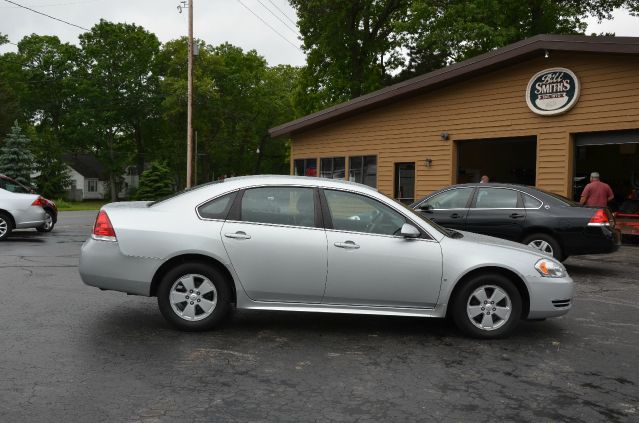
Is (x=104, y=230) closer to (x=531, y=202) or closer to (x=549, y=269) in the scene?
(x=549, y=269)

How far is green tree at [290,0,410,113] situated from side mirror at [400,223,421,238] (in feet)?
109

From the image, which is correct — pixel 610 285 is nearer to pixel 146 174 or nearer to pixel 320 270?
pixel 320 270

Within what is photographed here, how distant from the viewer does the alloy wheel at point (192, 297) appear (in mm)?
5852

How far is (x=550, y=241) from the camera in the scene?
10.5 meters

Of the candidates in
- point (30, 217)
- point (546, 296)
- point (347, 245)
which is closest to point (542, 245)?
point (546, 296)

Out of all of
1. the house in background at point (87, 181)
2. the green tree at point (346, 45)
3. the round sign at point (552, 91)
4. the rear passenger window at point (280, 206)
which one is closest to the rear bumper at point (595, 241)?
the rear passenger window at point (280, 206)

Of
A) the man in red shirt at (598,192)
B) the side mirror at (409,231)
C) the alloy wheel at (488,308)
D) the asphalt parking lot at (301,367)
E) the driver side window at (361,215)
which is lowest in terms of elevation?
the asphalt parking lot at (301,367)

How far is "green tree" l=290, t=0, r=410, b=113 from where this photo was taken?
38219 mm

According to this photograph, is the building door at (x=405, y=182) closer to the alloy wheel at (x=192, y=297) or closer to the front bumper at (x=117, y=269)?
the alloy wheel at (x=192, y=297)

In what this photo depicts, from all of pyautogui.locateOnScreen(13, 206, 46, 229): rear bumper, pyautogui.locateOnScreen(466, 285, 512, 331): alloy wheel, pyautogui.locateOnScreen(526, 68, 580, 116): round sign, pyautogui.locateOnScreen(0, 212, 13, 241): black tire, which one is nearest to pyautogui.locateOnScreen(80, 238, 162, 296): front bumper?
pyautogui.locateOnScreen(466, 285, 512, 331): alloy wheel

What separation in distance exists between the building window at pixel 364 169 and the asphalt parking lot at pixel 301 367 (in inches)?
596

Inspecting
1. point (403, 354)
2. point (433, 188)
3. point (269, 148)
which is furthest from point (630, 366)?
point (269, 148)

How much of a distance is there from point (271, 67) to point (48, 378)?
73.0 metres

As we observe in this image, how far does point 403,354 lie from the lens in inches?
211
